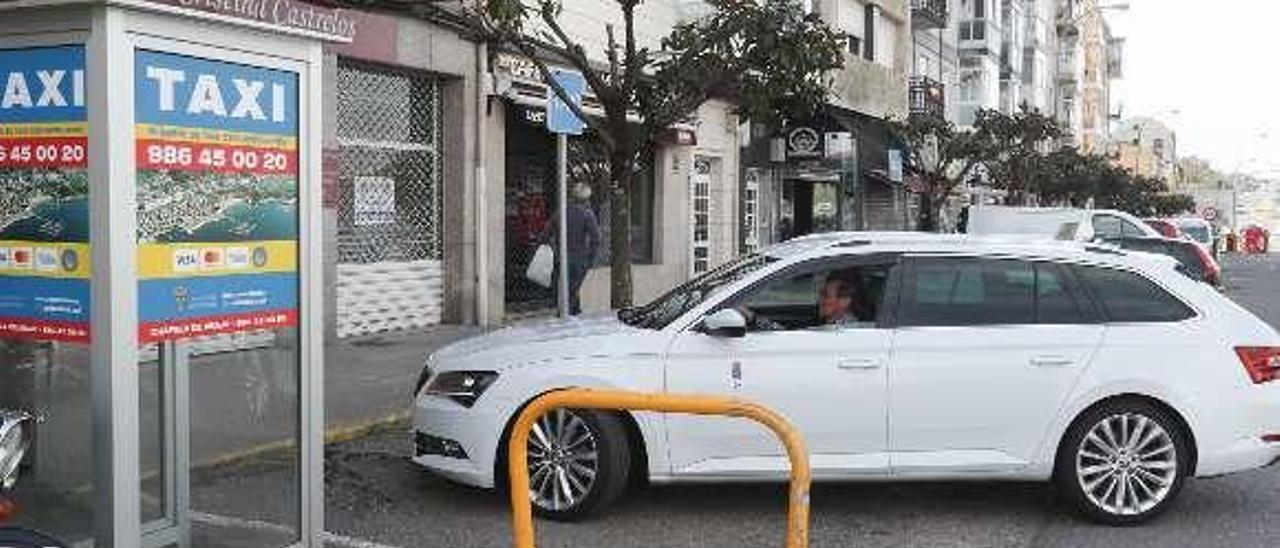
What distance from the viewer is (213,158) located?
16.6 feet

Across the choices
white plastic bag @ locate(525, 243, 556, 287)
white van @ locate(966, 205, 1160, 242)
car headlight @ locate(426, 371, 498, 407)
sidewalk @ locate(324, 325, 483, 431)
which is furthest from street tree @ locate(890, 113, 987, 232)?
car headlight @ locate(426, 371, 498, 407)

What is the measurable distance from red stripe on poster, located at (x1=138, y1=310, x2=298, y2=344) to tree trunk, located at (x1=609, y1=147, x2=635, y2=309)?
5.21 metres

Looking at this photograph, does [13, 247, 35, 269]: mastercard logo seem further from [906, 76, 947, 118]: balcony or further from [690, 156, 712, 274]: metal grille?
[906, 76, 947, 118]: balcony

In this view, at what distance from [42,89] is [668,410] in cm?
247

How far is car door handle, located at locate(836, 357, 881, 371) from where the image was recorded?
673 cm

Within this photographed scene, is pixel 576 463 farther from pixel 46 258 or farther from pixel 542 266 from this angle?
pixel 542 266

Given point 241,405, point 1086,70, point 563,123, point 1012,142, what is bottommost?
point 241,405

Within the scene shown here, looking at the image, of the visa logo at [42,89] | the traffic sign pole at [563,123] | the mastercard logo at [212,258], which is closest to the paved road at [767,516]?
the mastercard logo at [212,258]

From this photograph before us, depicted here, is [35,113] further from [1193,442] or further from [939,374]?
[1193,442]

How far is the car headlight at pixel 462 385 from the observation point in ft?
22.2

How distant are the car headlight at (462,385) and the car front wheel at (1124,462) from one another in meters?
2.97

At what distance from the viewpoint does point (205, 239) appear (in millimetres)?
5078

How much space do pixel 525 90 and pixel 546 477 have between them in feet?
32.7

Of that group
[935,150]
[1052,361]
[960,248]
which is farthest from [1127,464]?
[935,150]
